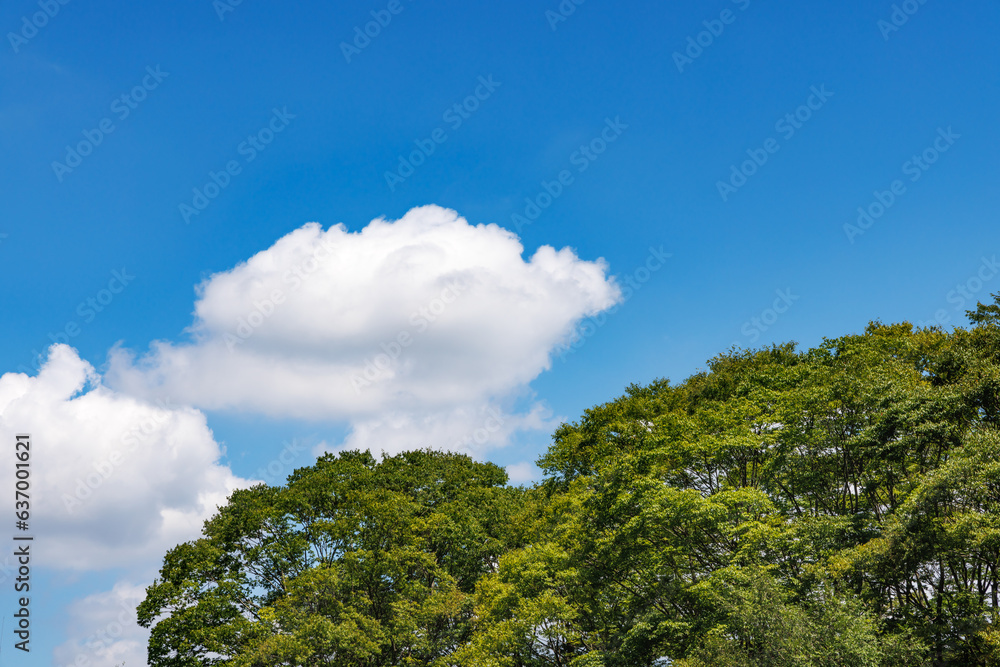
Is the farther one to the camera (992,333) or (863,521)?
(992,333)

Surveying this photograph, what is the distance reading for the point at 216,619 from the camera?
39031 millimetres

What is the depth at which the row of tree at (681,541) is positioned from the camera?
75.4 feet

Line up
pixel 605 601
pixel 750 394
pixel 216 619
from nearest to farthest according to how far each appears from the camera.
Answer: pixel 605 601, pixel 750 394, pixel 216 619

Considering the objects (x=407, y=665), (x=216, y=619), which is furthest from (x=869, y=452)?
(x=216, y=619)

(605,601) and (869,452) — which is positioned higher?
(869,452)

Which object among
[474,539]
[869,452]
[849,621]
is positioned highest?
[474,539]

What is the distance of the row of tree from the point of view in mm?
22984

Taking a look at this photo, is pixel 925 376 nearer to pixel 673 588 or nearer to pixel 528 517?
pixel 673 588

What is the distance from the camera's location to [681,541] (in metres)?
28.4

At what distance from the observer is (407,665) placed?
121ft

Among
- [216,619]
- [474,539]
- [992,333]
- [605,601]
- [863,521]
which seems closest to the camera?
[863,521]

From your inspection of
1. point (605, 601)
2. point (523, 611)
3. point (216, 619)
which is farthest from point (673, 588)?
point (216, 619)

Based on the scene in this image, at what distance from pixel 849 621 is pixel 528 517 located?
2331cm

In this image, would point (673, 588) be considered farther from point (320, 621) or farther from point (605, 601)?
point (320, 621)
